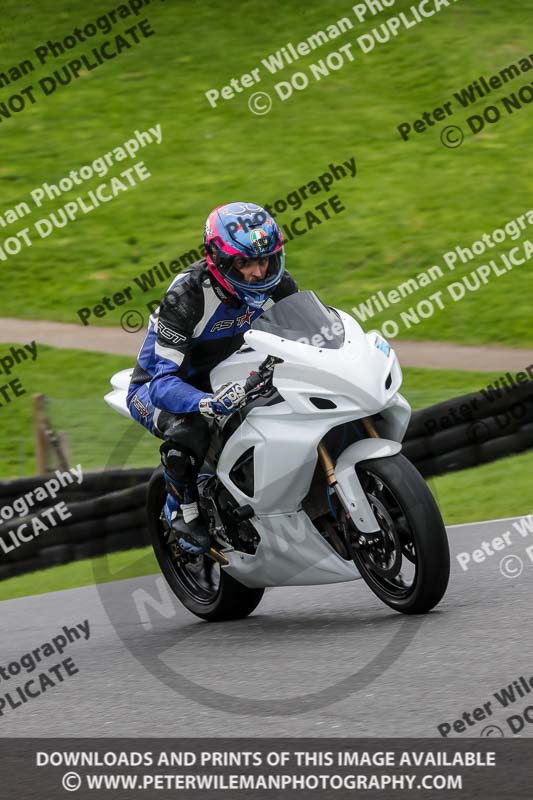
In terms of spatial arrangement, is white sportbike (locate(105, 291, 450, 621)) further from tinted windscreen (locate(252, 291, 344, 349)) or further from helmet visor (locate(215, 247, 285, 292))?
helmet visor (locate(215, 247, 285, 292))

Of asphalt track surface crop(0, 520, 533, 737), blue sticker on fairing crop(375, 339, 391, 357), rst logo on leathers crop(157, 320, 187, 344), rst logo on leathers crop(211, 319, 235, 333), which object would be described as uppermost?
rst logo on leathers crop(157, 320, 187, 344)

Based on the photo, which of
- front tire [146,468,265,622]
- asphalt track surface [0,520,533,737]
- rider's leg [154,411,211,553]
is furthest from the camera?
front tire [146,468,265,622]

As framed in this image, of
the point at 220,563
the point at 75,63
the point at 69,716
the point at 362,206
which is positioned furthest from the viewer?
the point at 75,63

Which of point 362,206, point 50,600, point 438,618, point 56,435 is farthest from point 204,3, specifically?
point 438,618

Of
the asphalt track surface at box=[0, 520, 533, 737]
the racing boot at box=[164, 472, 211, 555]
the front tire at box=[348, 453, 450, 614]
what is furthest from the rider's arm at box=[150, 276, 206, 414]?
the asphalt track surface at box=[0, 520, 533, 737]

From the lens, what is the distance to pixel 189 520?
682 centimetres

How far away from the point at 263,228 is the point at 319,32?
23.8m

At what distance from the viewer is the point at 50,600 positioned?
8609 mm

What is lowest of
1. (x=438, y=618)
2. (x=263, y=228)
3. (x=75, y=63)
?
(x=438, y=618)

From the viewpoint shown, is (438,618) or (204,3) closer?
(438,618)

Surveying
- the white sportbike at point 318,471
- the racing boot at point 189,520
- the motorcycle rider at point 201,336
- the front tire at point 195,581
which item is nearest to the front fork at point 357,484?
the white sportbike at point 318,471

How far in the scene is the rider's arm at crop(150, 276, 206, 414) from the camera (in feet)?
21.4
